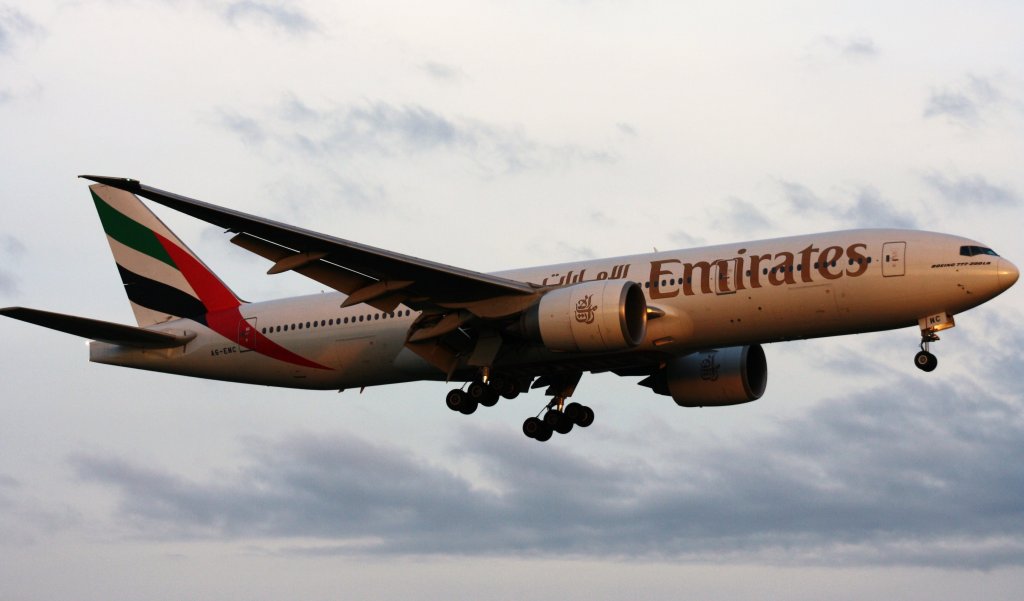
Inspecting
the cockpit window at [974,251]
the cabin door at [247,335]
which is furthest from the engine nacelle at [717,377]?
the cabin door at [247,335]

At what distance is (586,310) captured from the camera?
39.1 metres

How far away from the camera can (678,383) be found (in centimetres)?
4672

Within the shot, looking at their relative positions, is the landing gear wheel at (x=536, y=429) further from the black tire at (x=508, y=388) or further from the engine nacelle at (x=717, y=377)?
the engine nacelle at (x=717, y=377)

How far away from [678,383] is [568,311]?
847 cm

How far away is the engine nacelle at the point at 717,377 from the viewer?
152 feet

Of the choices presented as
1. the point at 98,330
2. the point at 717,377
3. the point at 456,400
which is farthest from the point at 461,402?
the point at 98,330

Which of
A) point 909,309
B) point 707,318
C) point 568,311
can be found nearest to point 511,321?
point 568,311

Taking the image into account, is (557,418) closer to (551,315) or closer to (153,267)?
(551,315)

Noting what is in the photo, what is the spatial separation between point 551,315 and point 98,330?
541 inches

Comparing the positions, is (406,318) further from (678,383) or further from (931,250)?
(931,250)

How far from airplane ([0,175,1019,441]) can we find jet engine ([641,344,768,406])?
4 centimetres

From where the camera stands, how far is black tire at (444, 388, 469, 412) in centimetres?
4306

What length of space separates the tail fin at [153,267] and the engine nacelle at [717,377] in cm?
1354

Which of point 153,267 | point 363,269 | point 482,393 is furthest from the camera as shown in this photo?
point 153,267
